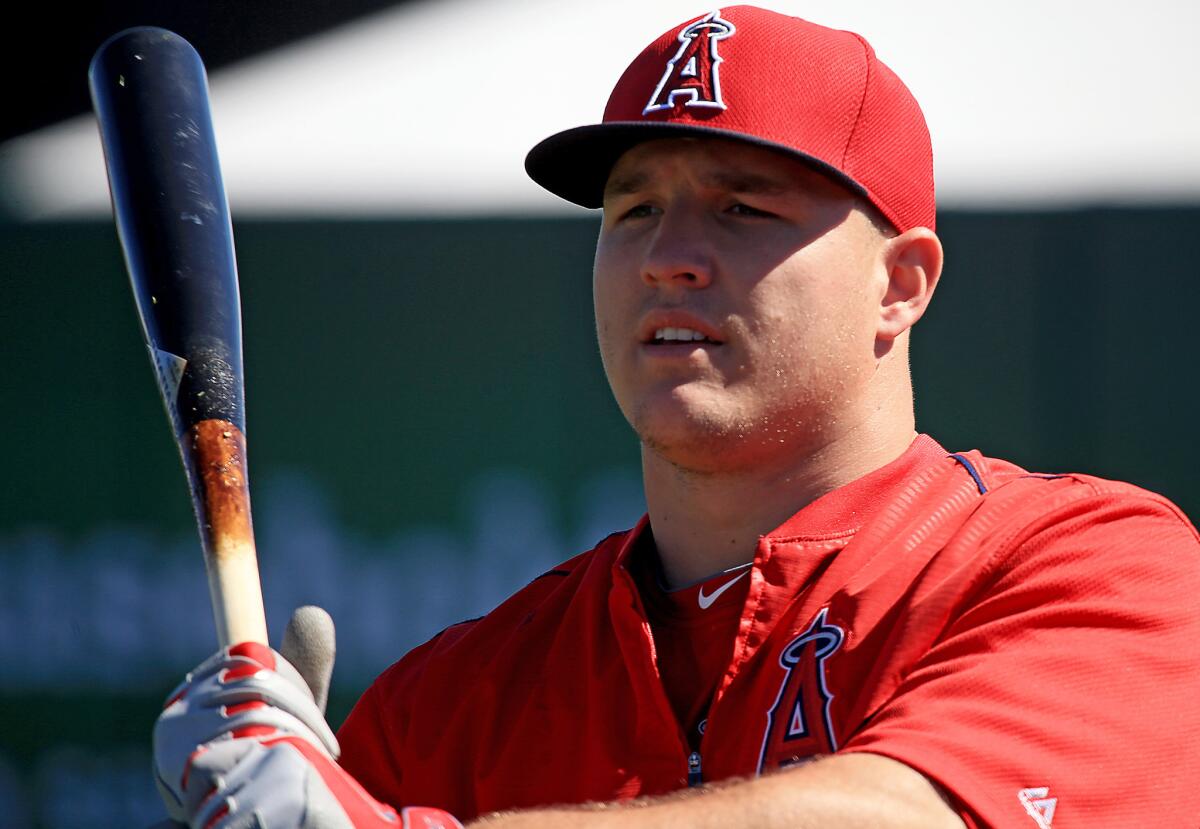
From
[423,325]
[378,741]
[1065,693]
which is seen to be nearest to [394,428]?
[423,325]

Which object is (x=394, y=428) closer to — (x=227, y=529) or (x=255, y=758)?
(x=227, y=529)

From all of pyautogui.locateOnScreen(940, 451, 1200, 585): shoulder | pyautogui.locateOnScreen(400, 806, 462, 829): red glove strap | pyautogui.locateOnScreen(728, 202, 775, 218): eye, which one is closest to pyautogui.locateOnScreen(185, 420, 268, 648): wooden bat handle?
pyautogui.locateOnScreen(400, 806, 462, 829): red glove strap

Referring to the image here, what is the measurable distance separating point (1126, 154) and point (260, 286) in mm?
2438

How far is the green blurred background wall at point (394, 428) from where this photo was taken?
12.9 ft

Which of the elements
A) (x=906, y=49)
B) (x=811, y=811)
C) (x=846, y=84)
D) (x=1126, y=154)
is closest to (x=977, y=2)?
(x=906, y=49)

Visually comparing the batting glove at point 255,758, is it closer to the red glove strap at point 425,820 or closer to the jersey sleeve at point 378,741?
the red glove strap at point 425,820

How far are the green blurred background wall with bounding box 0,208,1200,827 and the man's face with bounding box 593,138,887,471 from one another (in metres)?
2.19

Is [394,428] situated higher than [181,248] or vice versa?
[181,248]

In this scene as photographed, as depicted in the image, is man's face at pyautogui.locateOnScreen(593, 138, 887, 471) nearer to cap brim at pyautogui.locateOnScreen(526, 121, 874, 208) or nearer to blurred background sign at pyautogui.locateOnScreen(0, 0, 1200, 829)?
cap brim at pyautogui.locateOnScreen(526, 121, 874, 208)

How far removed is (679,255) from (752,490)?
0.99ft

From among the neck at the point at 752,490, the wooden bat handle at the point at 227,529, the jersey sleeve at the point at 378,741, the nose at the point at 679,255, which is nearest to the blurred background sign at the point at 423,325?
the jersey sleeve at the point at 378,741

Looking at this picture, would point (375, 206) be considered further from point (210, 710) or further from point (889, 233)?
point (210, 710)

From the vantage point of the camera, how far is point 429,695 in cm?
188

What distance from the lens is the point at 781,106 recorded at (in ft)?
5.66
